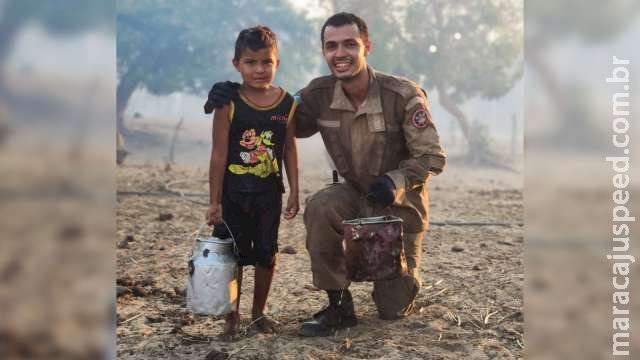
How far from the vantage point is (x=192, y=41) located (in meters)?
18.1

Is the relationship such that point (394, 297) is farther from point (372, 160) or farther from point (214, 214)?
point (214, 214)

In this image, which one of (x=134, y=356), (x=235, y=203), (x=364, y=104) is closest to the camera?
(x=134, y=356)

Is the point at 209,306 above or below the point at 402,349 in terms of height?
above

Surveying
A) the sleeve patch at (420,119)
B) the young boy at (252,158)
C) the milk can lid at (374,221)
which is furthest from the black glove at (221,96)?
the sleeve patch at (420,119)

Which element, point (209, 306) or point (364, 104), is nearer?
point (209, 306)

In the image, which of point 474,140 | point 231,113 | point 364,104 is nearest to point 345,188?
point 364,104

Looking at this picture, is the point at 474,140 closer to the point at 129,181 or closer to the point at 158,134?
the point at 158,134

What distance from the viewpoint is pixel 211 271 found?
2713 millimetres

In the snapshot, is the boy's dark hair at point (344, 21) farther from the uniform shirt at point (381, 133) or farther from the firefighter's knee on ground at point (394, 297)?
the firefighter's knee on ground at point (394, 297)

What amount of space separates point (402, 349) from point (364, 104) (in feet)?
3.86

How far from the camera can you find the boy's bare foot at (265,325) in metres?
2.96

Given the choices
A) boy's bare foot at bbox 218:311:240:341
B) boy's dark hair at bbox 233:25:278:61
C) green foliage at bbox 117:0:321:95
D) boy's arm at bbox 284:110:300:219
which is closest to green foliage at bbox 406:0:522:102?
green foliage at bbox 117:0:321:95

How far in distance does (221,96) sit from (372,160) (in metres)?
0.86

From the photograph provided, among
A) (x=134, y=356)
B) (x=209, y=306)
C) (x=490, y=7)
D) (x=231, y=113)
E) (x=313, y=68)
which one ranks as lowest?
(x=134, y=356)
